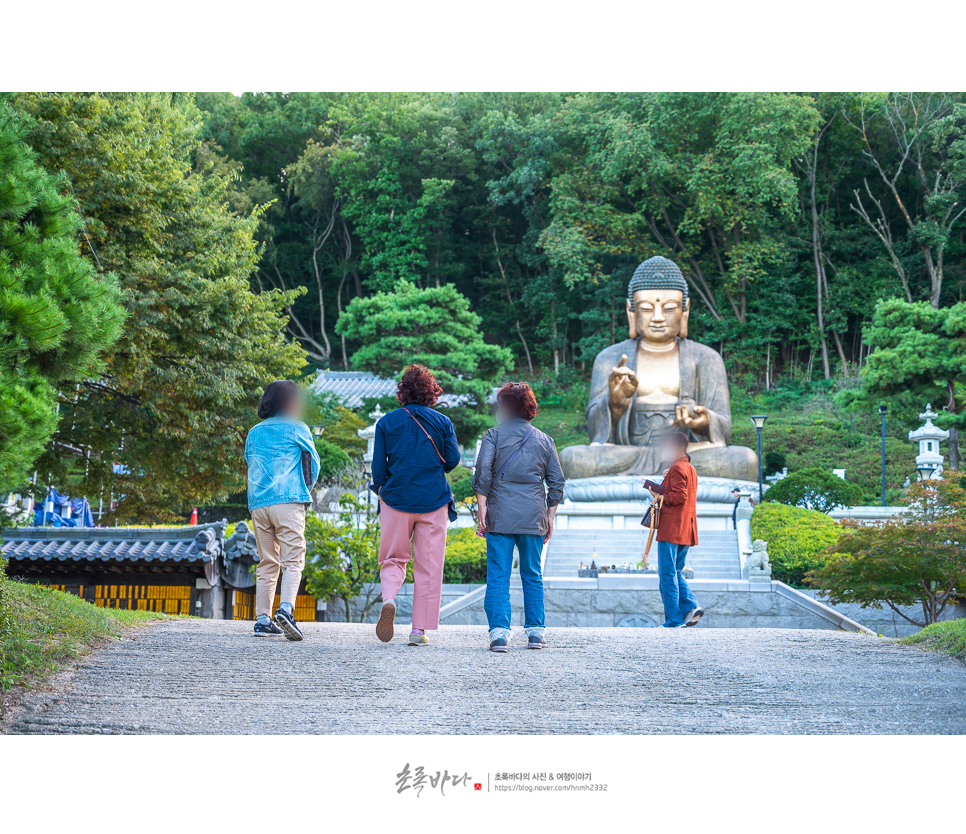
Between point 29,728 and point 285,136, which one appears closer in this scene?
point 29,728

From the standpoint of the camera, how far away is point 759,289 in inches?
1070

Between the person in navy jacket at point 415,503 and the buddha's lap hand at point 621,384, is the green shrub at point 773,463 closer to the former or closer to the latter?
the buddha's lap hand at point 621,384

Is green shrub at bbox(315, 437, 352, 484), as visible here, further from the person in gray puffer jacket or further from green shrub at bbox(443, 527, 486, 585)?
the person in gray puffer jacket

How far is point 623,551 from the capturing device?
1304cm

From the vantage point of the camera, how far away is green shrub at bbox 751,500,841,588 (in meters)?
12.3

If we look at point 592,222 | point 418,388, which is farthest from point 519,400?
point 592,222

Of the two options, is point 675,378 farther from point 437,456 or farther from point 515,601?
point 437,456

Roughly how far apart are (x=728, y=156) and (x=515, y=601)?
686 inches

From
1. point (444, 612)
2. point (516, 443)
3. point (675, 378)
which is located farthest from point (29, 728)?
point (675, 378)

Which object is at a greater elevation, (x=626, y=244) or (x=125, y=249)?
(x=626, y=244)

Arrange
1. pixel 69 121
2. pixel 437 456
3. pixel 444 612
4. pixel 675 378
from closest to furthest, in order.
Answer: pixel 437 456 → pixel 69 121 → pixel 444 612 → pixel 675 378

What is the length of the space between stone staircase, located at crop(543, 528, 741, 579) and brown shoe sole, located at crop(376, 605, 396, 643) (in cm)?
757

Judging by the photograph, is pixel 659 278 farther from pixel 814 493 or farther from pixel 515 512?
pixel 515 512

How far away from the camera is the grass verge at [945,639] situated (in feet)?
16.4
